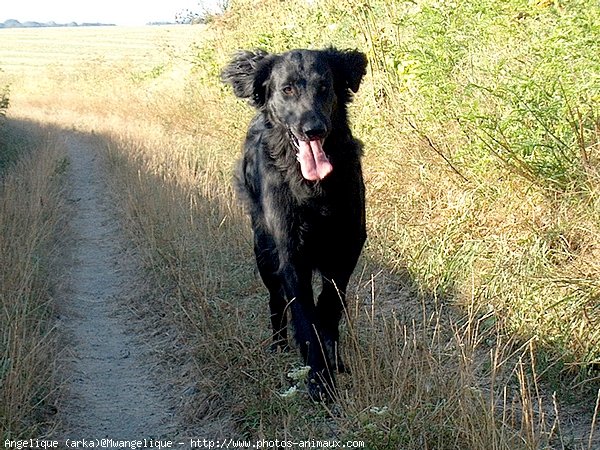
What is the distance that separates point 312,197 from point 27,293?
7.11 ft

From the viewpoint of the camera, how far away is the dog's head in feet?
14.8

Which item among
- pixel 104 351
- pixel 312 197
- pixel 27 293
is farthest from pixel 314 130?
pixel 104 351

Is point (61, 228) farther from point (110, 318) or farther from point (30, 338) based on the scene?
point (30, 338)

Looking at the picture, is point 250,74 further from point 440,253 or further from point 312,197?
point 440,253

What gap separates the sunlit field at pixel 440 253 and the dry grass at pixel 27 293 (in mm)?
75

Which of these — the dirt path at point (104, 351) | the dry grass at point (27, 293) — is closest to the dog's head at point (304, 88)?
the dirt path at point (104, 351)

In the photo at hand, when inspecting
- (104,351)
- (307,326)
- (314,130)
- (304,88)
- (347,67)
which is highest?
(347,67)

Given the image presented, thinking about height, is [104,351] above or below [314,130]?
below

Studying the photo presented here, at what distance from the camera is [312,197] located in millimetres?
4539

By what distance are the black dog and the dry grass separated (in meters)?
1.47

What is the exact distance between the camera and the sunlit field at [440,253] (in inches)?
148

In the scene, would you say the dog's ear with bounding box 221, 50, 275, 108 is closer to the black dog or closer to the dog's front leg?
the black dog


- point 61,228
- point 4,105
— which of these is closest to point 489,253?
point 61,228

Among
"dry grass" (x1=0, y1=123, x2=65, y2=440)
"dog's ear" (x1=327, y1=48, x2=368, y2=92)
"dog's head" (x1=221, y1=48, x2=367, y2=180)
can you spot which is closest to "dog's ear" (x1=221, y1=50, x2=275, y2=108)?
"dog's head" (x1=221, y1=48, x2=367, y2=180)
